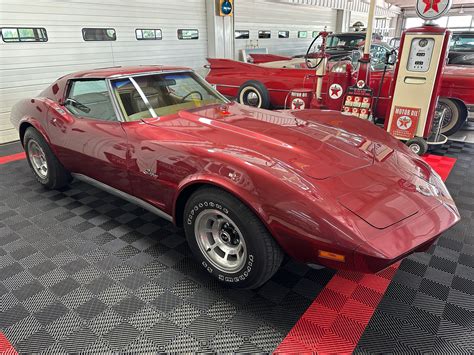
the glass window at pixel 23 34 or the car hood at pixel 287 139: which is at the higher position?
the glass window at pixel 23 34

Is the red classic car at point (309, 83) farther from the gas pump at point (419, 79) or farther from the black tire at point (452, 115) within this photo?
the gas pump at point (419, 79)

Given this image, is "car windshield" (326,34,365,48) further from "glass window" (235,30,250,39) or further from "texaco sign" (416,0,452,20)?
"texaco sign" (416,0,452,20)

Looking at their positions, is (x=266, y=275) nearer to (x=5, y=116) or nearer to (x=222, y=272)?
(x=222, y=272)

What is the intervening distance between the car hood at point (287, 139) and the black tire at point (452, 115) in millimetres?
3251

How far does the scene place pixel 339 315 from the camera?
75.0 inches

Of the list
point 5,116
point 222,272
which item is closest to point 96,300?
point 222,272

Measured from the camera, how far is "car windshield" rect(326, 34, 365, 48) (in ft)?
27.5

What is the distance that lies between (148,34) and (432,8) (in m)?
5.91

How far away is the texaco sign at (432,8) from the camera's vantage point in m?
3.85

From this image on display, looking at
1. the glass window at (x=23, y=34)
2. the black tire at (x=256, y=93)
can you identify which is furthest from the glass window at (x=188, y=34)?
the glass window at (x=23, y=34)

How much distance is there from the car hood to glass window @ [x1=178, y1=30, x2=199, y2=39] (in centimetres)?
651

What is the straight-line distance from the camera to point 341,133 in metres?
2.50

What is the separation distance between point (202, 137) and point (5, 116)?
5242 millimetres

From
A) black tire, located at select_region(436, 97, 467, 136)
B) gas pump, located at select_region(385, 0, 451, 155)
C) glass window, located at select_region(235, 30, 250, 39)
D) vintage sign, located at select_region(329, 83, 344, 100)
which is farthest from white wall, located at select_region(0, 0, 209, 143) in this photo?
black tire, located at select_region(436, 97, 467, 136)
